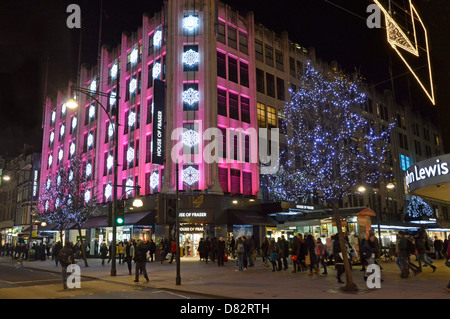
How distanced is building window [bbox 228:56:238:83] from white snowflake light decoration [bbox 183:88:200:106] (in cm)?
421

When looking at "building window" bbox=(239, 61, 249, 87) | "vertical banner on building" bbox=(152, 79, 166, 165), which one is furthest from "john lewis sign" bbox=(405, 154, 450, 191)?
"building window" bbox=(239, 61, 249, 87)

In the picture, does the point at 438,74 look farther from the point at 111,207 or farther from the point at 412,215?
the point at 412,215

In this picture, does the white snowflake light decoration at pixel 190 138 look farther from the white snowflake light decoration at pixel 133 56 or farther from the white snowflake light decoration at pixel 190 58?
the white snowflake light decoration at pixel 133 56

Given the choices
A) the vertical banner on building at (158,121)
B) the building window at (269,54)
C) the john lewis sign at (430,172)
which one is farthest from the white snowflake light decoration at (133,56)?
the john lewis sign at (430,172)

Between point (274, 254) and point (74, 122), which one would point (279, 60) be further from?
point (74, 122)

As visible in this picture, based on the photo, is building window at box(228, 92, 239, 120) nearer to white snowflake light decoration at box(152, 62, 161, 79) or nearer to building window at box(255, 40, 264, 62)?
building window at box(255, 40, 264, 62)

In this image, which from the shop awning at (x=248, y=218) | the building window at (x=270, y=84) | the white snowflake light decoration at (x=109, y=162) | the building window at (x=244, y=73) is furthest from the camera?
the white snowflake light decoration at (x=109, y=162)

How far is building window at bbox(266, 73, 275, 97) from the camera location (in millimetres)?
38531

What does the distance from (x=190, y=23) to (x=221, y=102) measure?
741cm

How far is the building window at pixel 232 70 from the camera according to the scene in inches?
1373

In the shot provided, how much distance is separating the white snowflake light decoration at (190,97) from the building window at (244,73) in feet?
18.6
